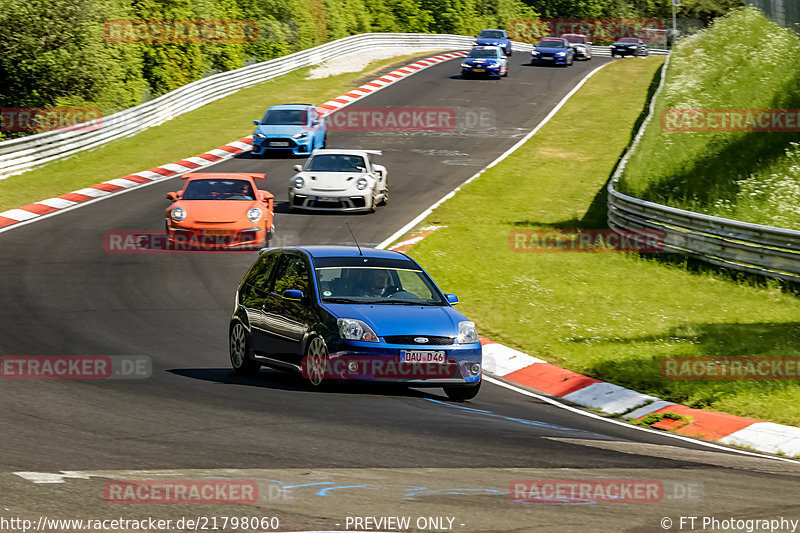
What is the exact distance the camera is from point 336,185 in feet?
82.2

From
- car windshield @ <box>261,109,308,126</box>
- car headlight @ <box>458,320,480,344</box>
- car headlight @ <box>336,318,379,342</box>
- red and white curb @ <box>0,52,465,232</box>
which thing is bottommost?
red and white curb @ <box>0,52,465,232</box>

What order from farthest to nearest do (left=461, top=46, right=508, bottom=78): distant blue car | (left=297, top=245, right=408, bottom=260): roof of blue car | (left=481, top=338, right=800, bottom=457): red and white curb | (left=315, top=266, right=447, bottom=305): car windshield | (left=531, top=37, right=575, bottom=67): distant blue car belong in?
(left=531, top=37, right=575, bottom=67): distant blue car
(left=461, top=46, right=508, bottom=78): distant blue car
(left=297, top=245, right=408, bottom=260): roof of blue car
(left=315, top=266, right=447, bottom=305): car windshield
(left=481, top=338, right=800, bottom=457): red and white curb

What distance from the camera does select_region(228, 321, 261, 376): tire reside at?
39.2 ft

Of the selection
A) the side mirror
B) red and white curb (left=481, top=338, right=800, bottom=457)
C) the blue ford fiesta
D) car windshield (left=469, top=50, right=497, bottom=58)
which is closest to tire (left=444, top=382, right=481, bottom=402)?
the blue ford fiesta

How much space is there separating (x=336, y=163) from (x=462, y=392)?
1517cm

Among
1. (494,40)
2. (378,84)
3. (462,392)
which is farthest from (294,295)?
(494,40)

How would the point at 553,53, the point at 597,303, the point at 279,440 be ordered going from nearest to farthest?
the point at 279,440, the point at 597,303, the point at 553,53

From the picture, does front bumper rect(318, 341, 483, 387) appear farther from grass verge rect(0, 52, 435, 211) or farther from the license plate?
grass verge rect(0, 52, 435, 211)

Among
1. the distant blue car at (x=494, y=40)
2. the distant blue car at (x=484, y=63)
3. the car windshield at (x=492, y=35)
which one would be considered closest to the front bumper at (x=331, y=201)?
the distant blue car at (x=484, y=63)

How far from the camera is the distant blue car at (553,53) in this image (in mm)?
55969

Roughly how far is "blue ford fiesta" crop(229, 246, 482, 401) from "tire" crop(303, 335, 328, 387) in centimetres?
1

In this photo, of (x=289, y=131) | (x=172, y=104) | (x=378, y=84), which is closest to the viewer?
(x=289, y=131)

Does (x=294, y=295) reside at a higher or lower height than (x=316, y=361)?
higher

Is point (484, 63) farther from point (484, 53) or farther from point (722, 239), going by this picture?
point (722, 239)
